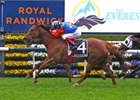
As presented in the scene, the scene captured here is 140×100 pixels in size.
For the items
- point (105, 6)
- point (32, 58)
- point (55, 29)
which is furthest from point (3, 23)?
point (55, 29)

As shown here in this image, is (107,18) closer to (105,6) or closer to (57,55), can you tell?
(105,6)

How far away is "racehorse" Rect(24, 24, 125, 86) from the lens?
41.9 ft

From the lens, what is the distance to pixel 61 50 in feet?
42.6

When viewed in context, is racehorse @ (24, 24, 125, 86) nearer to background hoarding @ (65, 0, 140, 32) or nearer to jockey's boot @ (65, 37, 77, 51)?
jockey's boot @ (65, 37, 77, 51)

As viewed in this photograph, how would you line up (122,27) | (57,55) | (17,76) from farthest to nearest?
1. (122,27)
2. (17,76)
3. (57,55)

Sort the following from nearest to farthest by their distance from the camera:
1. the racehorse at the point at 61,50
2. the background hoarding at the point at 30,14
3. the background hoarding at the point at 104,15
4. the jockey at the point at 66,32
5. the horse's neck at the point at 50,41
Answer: the racehorse at the point at 61,50, the jockey at the point at 66,32, the horse's neck at the point at 50,41, the background hoarding at the point at 30,14, the background hoarding at the point at 104,15

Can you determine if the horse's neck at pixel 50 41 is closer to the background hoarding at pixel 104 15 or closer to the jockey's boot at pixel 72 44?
the jockey's boot at pixel 72 44

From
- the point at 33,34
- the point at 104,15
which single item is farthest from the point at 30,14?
the point at 33,34

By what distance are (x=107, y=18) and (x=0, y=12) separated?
411cm

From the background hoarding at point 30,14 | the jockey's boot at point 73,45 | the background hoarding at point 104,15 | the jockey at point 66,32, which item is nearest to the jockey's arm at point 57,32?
the jockey at point 66,32

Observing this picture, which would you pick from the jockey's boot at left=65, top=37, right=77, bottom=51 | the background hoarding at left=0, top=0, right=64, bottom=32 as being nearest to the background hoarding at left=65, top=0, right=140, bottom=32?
the background hoarding at left=0, top=0, right=64, bottom=32

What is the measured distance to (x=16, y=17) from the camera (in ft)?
61.0

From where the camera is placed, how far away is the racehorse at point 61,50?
41.9 ft

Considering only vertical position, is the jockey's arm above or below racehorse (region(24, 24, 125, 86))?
above
